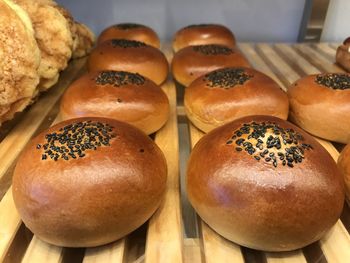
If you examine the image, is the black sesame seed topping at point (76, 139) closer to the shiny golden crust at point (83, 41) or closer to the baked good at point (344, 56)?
the shiny golden crust at point (83, 41)

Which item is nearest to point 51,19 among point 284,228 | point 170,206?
point 170,206

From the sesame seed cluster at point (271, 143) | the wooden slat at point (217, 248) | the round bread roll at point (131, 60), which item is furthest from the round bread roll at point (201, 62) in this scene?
the wooden slat at point (217, 248)

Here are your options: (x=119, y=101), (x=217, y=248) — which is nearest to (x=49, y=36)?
(x=119, y=101)

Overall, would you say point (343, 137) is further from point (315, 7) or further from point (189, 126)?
point (315, 7)

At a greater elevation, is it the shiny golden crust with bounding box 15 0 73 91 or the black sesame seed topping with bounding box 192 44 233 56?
the shiny golden crust with bounding box 15 0 73 91

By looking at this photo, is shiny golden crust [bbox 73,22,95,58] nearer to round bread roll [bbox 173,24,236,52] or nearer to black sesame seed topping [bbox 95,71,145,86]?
round bread roll [bbox 173,24,236,52]

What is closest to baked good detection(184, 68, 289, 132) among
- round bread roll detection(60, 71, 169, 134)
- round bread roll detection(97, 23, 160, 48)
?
round bread roll detection(60, 71, 169, 134)
